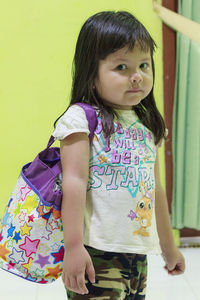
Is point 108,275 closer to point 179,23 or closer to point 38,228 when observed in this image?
point 38,228

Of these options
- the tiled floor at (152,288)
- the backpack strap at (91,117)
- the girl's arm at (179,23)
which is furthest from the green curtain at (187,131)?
the backpack strap at (91,117)

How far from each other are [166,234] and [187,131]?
108 centimetres

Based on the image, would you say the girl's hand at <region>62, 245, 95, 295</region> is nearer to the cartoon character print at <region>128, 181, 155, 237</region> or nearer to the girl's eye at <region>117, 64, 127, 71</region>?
the cartoon character print at <region>128, 181, 155, 237</region>

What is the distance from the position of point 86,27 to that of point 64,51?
107 cm

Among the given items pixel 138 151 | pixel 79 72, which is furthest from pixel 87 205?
pixel 79 72

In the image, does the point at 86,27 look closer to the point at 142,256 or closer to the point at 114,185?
the point at 114,185

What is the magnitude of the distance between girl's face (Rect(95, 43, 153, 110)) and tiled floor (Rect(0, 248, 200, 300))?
3.58 feet

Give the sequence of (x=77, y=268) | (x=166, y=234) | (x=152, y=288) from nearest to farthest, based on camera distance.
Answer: (x=77, y=268), (x=166, y=234), (x=152, y=288)

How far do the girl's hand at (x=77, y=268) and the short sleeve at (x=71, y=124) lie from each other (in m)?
0.24

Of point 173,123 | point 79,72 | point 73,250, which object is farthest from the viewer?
point 173,123

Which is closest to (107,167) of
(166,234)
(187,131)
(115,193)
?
(115,193)

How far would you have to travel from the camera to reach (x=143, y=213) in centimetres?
89

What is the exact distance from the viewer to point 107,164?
0.87m

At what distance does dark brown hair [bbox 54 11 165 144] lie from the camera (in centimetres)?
85
